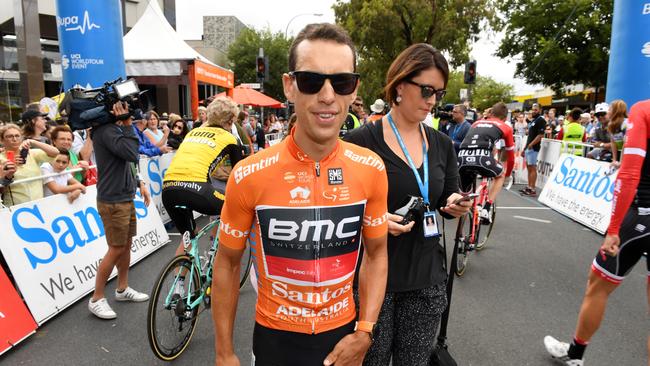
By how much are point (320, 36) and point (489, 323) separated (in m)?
3.60

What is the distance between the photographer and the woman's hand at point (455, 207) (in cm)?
212

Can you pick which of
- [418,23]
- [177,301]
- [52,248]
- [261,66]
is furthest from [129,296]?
[418,23]

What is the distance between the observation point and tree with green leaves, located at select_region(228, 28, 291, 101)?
44688 mm

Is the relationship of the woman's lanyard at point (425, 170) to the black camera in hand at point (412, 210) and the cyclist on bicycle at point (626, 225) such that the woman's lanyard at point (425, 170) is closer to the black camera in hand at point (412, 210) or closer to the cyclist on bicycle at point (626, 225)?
the black camera in hand at point (412, 210)


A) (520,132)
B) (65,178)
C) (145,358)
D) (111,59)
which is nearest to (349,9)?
(520,132)

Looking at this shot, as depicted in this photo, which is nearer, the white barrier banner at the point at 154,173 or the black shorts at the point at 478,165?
the black shorts at the point at 478,165

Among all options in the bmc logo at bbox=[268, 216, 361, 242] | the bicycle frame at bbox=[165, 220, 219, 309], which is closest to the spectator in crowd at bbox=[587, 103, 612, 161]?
the bicycle frame at bbox=[165, 220, 219, 309]

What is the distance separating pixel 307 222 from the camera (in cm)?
147

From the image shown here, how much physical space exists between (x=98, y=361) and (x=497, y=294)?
3969mm

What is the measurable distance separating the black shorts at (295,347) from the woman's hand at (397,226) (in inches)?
22.2

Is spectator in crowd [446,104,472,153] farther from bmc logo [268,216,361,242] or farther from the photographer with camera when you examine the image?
bmc logo [268,216,361,242]

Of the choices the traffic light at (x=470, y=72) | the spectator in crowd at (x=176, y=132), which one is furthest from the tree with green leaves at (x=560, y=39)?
the spectator in crowd at (x=176, y=132)

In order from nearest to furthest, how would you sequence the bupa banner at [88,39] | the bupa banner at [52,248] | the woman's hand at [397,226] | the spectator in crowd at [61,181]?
the woman's hand at [397,226] < the bupa banner at [52,248] < the spectator in crowd at [61,181] < the bupa banner at [88,39]

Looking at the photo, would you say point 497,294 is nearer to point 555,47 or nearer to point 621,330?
point 621,330
